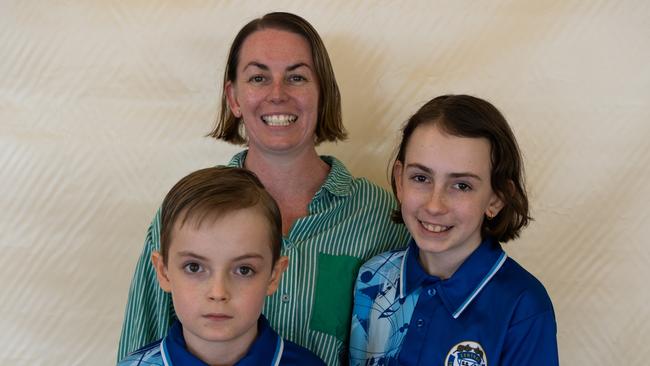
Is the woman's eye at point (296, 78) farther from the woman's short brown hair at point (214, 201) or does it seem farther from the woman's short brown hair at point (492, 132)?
the woman's short brown hair at point (214, 201)

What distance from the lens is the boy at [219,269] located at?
130 cm

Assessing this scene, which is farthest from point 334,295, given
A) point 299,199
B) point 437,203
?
point 437,203

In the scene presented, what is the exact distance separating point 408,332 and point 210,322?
42 cm

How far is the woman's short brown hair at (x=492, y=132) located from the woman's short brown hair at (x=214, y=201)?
1.23ft

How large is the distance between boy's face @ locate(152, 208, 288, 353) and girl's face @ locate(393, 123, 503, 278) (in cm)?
33

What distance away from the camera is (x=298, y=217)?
1755 millimetres

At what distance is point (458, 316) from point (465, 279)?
7 cm

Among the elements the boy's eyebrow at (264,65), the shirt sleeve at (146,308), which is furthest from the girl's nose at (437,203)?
the shirt sleeve at (146,308)

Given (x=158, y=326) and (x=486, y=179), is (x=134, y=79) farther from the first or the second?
(x=486, y=179)

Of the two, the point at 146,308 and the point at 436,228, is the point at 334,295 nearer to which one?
the point at 436,228

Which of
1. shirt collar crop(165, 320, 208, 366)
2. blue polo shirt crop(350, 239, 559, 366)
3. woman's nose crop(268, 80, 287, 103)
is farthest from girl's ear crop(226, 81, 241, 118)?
shirt collar crop(165, 320, 208, 366)

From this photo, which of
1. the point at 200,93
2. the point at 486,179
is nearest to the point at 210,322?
the point at 486,179

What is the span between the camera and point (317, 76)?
179 cm

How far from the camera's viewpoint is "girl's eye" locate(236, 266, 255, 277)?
4.35ft
